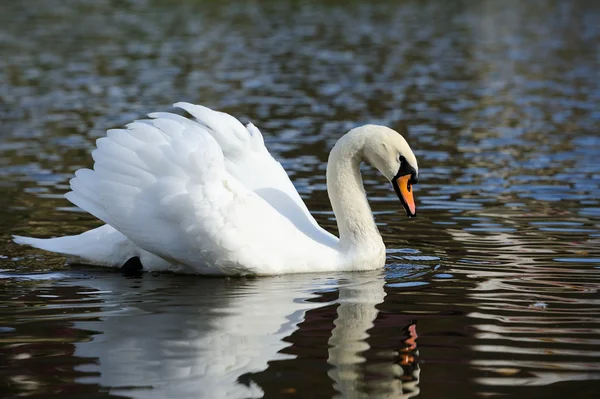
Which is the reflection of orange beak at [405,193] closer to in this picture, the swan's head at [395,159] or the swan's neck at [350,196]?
the swan's head at [395,159]

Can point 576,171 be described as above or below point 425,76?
below

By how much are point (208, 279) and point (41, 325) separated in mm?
2117

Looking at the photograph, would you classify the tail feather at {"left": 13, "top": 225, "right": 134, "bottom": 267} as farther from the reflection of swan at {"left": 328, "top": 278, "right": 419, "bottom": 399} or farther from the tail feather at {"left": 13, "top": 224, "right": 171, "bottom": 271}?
the reflection of swan at {"left": 328, "top": 278, "right": 419, "bottom": 399}

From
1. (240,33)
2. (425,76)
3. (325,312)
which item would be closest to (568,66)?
(425,76)

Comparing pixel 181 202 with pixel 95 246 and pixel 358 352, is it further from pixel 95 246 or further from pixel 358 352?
pixel 358 352

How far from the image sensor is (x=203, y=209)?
9.72 metres

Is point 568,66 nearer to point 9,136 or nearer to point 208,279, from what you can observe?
point 9,136

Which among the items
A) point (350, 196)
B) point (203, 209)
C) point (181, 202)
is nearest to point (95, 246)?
point (181, 202)

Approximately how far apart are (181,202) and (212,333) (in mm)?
1906

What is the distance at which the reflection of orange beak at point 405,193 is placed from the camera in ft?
34.5

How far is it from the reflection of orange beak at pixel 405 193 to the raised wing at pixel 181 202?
3.75 ft

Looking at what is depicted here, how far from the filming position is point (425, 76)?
30.4m

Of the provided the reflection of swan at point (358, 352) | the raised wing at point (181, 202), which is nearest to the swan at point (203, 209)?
the raised wing at point (181, 202)

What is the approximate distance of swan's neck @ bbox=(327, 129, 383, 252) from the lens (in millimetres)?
10594
